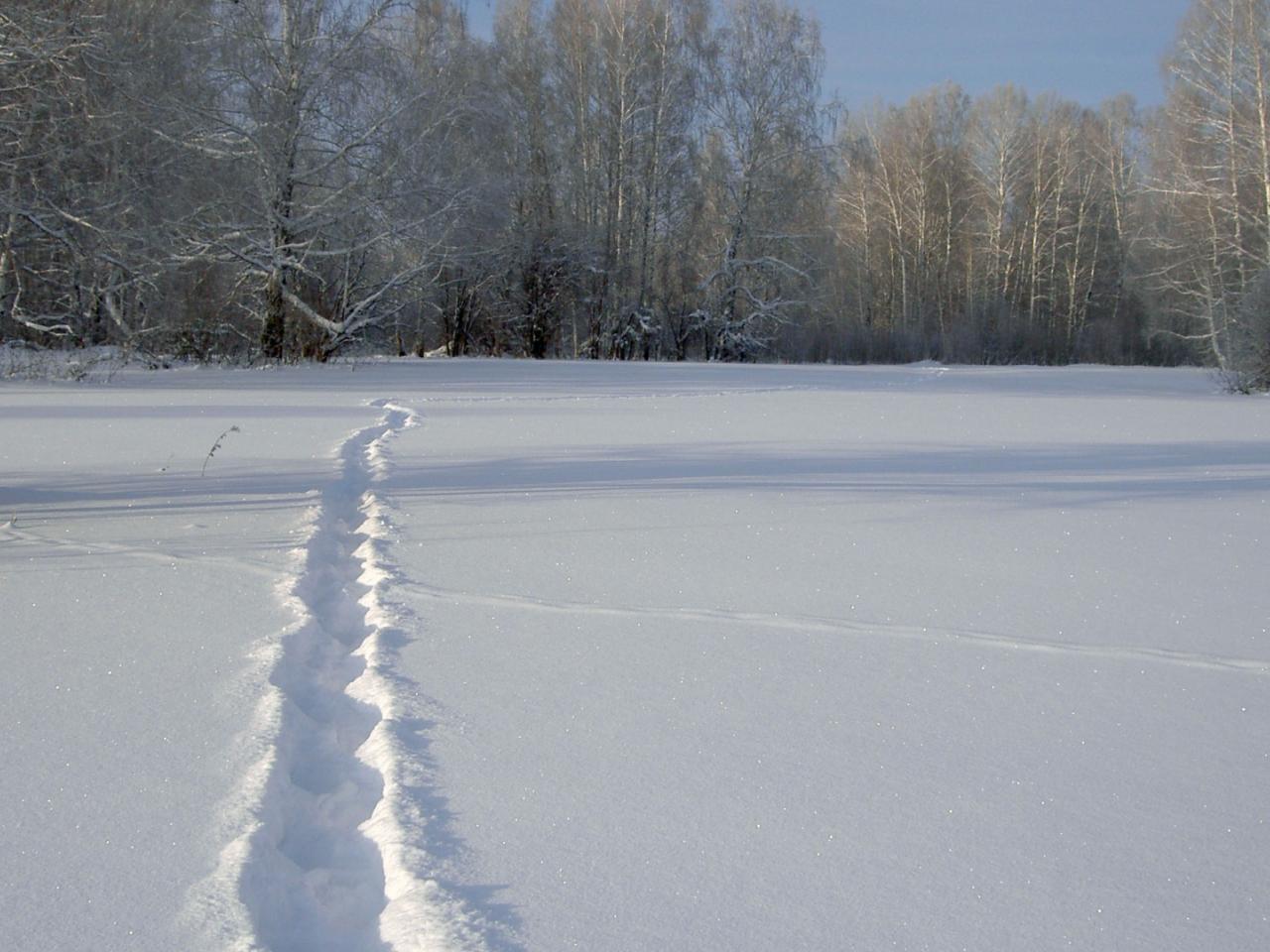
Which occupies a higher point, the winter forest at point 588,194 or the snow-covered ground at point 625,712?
the winter forest at point 588,194

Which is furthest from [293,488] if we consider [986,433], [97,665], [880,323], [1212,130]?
[880,323]

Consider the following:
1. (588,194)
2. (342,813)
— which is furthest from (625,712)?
(588,194)

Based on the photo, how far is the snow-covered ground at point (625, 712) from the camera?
1740 millimetres

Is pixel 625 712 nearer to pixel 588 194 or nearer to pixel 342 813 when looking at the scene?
pixel 342 813

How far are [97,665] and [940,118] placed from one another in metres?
36.4

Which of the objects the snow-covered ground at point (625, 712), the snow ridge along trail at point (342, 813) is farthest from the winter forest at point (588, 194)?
the snow ridge along trail at point (342, 813)

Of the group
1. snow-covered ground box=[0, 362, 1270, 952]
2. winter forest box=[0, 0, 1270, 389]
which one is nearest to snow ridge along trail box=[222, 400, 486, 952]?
Answer: snow-covered ground box=[0, 362, 1270, 952]

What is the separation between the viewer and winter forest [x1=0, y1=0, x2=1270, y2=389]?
46.2 ft

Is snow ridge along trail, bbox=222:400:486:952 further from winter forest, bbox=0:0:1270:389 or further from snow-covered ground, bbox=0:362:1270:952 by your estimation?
winter forest, bbox=0:0:1270:389

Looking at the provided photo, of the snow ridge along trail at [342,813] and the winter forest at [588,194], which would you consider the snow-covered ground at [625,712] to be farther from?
the winter forest at [588,194]

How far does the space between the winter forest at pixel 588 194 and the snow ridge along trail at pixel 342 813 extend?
28.4 ft

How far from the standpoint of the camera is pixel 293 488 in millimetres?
5457

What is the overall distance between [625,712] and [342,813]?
75 cm

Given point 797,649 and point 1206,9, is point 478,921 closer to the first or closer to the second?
point 797,649
